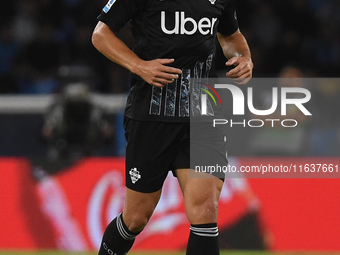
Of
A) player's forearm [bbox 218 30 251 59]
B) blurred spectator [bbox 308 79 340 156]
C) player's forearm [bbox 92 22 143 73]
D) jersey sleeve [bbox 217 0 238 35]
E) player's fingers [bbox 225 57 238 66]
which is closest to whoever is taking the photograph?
player's forearm [bbox 92 22 143 73]

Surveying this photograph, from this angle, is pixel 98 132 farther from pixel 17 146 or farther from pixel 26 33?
pixel 26 33

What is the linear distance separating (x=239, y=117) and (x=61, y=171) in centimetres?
218

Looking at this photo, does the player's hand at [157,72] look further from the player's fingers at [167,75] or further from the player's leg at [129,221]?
the player's leg at [129,221]

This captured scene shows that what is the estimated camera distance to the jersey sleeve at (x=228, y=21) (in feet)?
10.7

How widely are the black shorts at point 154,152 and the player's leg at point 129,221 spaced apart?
6 cm

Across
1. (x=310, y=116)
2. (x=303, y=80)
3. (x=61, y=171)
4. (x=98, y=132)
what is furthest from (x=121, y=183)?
(x=303, y=80)

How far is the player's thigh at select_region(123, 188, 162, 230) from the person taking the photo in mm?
3162

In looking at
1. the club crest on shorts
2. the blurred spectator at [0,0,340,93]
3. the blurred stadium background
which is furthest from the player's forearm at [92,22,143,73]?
the blurred spectator at [0,0,340,93]

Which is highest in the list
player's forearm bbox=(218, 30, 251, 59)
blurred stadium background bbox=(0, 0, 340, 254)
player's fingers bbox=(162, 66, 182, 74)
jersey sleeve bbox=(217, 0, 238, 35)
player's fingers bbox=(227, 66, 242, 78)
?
jersey sleeve bbox=(217, 0, 238, 35)

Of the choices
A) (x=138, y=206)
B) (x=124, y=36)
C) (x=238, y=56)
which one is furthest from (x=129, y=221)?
(x=124, y=36)

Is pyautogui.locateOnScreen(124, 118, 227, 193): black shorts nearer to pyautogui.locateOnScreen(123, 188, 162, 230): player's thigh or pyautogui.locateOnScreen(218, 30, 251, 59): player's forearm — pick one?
pyautogui.locateOnScreen(123, 188, 162, 230): player's thigh

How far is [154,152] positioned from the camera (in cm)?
309

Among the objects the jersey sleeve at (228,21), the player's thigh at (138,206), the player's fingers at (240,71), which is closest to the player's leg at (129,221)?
the player's thigh at (138,206)

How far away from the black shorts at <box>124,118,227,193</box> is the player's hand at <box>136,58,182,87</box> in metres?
0.31
